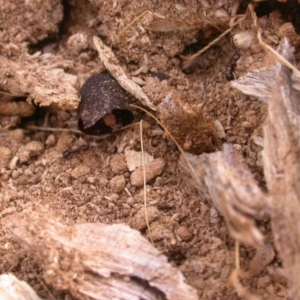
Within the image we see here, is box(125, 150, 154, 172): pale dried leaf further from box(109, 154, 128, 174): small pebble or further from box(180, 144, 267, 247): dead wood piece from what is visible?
box(180, 144, 267, 247): dead wood piece

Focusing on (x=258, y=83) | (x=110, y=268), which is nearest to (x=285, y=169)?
(x=258, y=83)

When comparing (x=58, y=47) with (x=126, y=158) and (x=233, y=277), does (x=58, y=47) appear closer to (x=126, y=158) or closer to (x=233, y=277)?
(x=126, y=158)

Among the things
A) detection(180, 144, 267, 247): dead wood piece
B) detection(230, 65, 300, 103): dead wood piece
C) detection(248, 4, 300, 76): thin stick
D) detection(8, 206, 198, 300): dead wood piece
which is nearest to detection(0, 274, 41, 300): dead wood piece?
detection(8, 206, 198, 300): dead wood piece

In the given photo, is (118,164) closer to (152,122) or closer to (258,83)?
(152,122)

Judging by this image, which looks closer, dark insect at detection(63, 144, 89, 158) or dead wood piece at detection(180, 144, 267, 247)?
dead wood piece at detection(180, 144, 267, 247)

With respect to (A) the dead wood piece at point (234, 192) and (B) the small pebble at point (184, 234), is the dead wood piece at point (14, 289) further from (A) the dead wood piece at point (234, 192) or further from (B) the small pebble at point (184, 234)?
(A) the dead wood piece at point (234, 192)

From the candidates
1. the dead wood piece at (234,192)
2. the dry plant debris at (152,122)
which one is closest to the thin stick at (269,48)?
the dry plant debris at (152,122)
